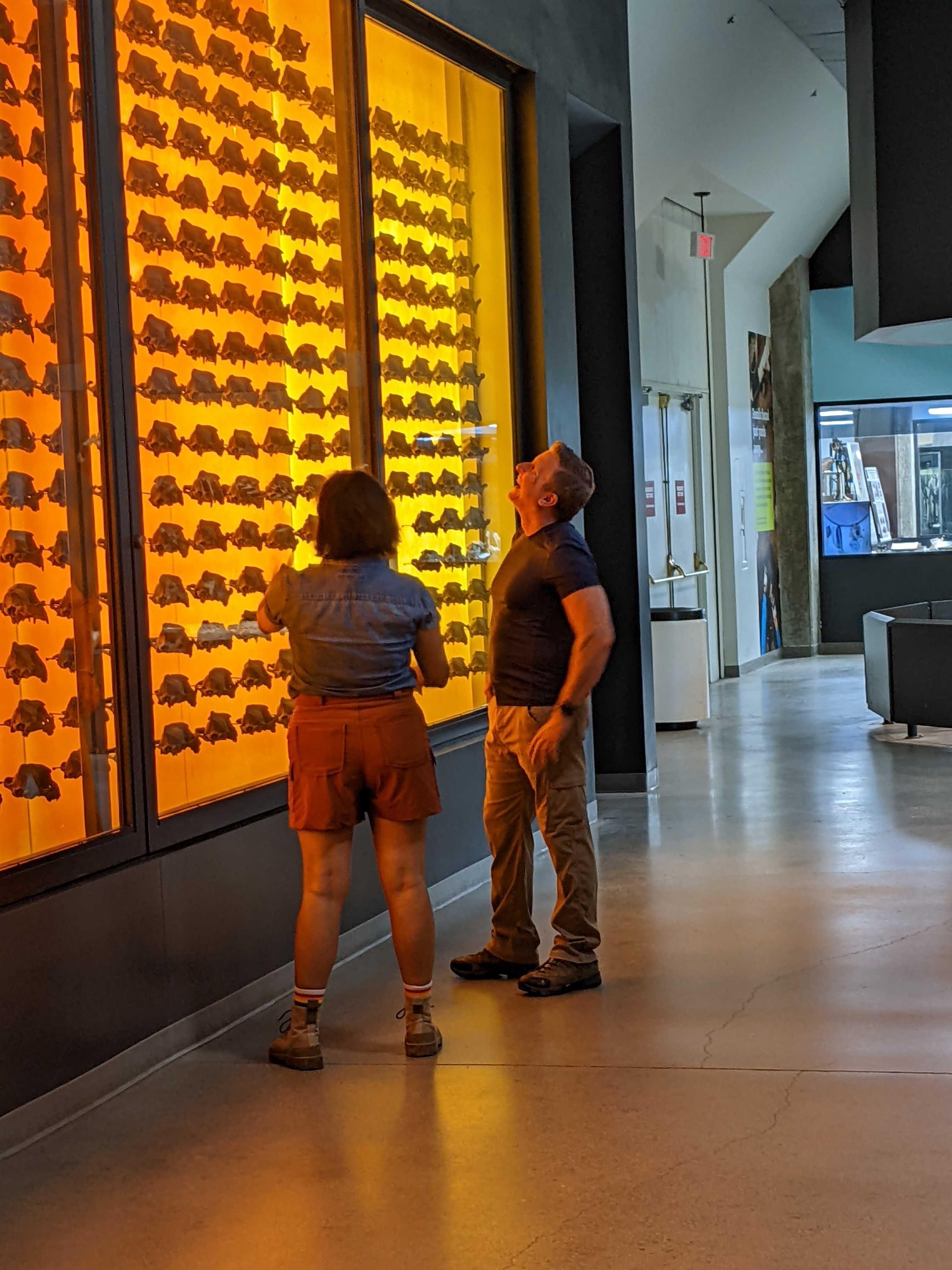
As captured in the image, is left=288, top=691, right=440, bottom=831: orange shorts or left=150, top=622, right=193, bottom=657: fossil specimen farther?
left=150, top=622, right=193, bottom=657: fossil specimen

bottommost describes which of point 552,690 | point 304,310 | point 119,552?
point 552,690

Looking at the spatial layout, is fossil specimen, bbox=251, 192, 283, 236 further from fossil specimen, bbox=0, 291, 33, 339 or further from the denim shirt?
the denim shirt

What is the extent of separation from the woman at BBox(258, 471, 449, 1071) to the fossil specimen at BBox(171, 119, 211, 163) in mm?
1385

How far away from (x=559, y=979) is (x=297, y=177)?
291 cm

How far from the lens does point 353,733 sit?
13.3 feet

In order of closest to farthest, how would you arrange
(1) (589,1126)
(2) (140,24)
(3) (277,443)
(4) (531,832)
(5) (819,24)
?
(1) (589,1126), (2) (140,24), (4) (531,832), (3) (277,443), (5) (819,24)

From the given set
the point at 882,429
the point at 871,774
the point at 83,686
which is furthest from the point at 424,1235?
the point at 882,429

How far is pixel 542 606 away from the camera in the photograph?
4.62 metres

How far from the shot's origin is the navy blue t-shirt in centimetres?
460

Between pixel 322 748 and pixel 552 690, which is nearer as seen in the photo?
pixel 322 748

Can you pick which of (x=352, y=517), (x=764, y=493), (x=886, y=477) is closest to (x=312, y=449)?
(x=352, y=517)

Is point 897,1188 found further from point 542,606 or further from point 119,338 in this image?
point 119,338

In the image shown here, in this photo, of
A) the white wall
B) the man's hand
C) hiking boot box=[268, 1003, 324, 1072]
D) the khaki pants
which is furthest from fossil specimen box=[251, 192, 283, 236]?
the white wall

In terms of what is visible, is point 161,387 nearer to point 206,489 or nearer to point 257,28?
point 206,489
